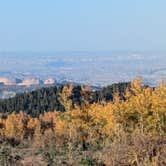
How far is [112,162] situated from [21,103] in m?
95.3

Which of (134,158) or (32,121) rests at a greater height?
(134,158)

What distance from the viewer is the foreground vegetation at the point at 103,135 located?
11789 millimetres

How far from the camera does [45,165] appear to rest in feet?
45.5

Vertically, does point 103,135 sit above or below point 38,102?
above

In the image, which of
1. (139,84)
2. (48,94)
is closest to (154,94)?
(139,84)

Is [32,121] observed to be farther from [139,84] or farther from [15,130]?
[139,84]

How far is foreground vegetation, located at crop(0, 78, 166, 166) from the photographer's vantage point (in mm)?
11789

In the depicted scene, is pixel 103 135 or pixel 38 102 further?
pixel 38 102

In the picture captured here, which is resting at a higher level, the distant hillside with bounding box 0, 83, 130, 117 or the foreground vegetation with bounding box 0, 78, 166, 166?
the foreground vegetation with bounding box 0, 78, 166, 166

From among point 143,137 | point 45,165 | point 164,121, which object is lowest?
point 164,121

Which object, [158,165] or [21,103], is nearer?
[158,165]

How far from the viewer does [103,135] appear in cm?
4206

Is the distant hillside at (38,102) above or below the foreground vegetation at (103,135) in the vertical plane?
below

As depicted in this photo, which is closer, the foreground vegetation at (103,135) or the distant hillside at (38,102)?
the foreground vegetation at (103,135)
